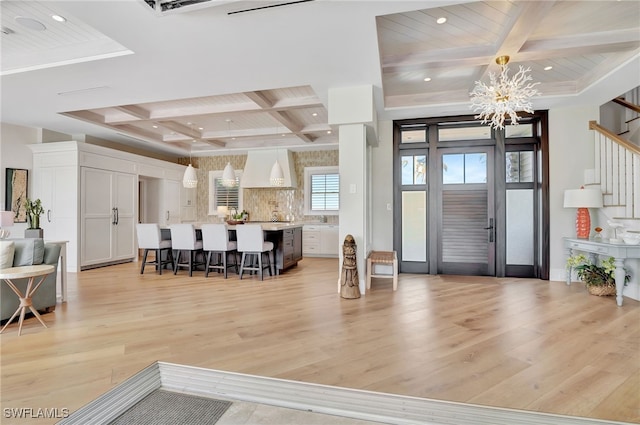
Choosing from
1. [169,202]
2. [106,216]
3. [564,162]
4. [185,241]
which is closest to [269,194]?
[169,202]

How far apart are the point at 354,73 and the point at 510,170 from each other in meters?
3.48

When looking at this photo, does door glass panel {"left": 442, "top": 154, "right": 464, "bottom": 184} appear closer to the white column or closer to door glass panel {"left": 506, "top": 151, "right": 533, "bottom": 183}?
door glass panel {"left": 506, "top": 151, "right": 533, "bottom": 183}

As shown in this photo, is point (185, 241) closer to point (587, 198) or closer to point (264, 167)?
point (264, 167)

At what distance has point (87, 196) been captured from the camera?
6.16m

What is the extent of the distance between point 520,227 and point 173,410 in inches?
223

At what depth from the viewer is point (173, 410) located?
6.35ft

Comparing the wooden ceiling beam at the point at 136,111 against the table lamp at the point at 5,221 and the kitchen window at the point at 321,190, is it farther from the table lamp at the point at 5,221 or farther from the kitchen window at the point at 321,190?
the kitchen window at the point at 321,190

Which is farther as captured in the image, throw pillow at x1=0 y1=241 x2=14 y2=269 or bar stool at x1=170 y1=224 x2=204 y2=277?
bar stool at x1=170 y1=224 x2=204 y2=277

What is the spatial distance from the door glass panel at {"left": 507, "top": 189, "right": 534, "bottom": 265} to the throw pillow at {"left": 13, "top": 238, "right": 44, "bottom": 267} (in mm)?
6703

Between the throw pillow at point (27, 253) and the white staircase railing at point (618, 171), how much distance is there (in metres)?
7.26

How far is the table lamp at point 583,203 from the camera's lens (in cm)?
450

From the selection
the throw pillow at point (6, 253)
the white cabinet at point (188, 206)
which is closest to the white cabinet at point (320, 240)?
the white cabinet at point (188, 206)

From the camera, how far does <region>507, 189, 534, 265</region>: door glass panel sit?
5.37 m

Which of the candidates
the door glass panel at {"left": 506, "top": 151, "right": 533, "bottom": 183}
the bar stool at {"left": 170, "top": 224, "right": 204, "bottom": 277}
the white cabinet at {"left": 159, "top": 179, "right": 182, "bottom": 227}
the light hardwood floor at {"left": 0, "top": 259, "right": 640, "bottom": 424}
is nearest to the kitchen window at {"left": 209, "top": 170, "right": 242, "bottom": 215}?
the white cabinet at {"left": 159, "top": 179, "right": 182, "bottom": 227}
